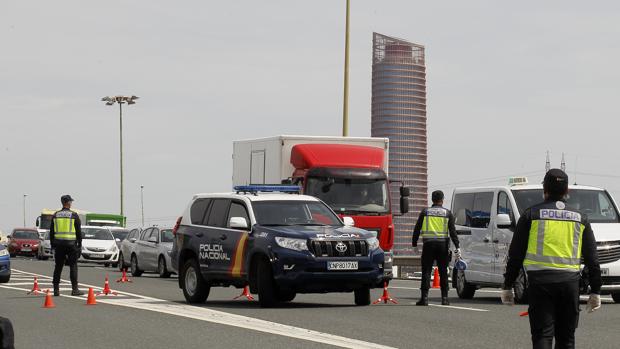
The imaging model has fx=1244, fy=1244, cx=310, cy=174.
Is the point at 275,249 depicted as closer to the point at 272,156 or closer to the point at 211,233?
the point at 211,233

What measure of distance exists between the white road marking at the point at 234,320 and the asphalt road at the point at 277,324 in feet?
0.04

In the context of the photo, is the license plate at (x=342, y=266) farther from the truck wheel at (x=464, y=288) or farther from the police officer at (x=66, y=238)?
the police officer at (x=66, y=238)

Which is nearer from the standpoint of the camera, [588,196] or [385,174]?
[588,196]

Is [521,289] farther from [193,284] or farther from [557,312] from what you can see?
[557,312]

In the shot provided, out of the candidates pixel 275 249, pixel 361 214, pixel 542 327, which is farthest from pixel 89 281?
pixel 542 327

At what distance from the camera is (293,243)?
17.9 m

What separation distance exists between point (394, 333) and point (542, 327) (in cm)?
571

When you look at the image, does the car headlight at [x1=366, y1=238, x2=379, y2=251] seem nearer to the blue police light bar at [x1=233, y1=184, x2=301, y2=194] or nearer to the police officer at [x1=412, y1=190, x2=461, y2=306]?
the police officer at [x1=412, y1=190, x2=461, y2=306]

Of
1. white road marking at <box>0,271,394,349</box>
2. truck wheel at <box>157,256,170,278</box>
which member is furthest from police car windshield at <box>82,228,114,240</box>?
white road marking at <box>0,271,394,349</box>

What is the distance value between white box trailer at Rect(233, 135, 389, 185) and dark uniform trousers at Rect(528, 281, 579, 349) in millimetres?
19211

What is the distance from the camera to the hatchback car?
6525cm

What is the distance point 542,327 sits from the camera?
8250mm

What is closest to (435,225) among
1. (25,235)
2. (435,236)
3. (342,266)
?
(435,236)

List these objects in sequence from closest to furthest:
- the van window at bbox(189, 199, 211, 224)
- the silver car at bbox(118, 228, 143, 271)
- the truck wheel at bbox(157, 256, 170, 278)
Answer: the van window at bbox(189, 199, 211, 224), the truck wheel at bbox(157, 256, 170, 278), the silver car at bbox(118, 228, 143, 271)
